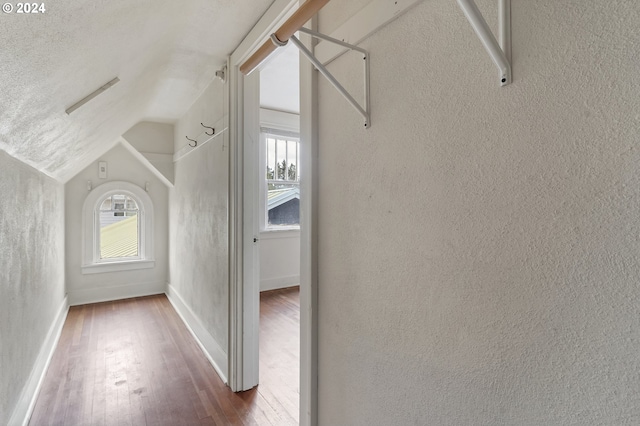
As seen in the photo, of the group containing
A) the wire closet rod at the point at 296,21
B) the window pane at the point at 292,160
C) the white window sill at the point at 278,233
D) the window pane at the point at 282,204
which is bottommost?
the white window sill at the point at 278,233

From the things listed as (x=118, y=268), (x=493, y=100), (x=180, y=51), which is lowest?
(x=118, y=268)

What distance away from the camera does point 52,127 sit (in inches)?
56.4

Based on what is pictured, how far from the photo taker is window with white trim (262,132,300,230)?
4.36m

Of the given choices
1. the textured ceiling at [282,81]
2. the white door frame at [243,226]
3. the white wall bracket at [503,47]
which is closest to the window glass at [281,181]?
the textured ceiling at [282,81]

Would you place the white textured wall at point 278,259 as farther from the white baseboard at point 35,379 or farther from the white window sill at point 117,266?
the white baseboard at point 35,379

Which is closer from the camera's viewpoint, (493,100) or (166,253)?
(493,100)

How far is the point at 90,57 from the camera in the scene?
3.70 ft

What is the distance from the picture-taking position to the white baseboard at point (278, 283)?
433 cm

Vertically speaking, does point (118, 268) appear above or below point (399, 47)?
below

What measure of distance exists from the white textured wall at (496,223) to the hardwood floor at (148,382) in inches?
44.1

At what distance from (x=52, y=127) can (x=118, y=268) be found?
9.94 feet

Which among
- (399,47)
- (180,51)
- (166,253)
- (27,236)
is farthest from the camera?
(166,253)

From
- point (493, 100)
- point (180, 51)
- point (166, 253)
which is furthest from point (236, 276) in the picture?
point (166, 253)

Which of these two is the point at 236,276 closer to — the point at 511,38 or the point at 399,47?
the point at 399,47
